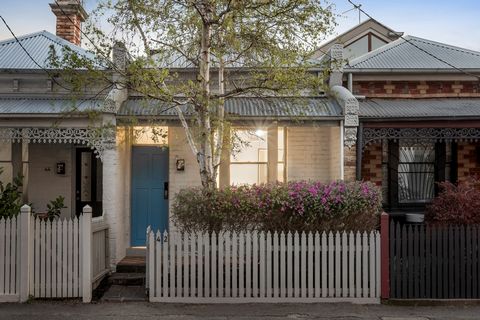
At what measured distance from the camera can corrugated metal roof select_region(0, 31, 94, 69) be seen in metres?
11.5

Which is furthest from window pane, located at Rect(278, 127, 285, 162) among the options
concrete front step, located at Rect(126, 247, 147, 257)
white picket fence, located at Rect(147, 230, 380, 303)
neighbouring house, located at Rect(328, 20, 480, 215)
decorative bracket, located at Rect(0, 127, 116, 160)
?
white picket fence, located at Rect(147, 230, 380, 303)

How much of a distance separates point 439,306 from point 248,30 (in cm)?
506

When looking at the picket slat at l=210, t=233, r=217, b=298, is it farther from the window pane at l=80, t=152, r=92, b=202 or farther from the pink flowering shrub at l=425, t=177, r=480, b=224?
the window pane at l=80, t=152, r=92, b=202

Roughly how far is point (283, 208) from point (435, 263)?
2360 millimetres

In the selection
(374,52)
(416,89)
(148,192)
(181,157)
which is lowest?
(148,192)

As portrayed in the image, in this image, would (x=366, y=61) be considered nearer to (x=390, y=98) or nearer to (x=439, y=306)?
(x=390, y=98)

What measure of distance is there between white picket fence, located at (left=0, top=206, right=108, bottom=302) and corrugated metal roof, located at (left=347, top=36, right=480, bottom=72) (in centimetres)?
680

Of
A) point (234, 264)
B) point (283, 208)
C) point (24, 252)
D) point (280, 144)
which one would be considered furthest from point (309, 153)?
point (24, 252)

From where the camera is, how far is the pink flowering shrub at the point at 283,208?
8.17 metres

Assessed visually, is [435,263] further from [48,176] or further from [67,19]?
[67,19]

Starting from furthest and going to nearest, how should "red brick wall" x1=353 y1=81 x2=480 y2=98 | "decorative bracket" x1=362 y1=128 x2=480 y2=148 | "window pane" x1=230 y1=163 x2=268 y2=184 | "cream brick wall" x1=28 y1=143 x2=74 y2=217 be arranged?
1. "cream brick wall" x1=28 y1=143 x2=74 y2=217
2. "red brick wall" x1=353 y1=81 x2=480 y2=98
3. "window pane" x1=230 y1=163 x2=268 y2=184
4. "decorative bracket" x1=362 y1=128 x2=480 y2=148

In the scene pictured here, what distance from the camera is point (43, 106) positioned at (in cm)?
1034

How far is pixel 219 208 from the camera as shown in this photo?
821 cm

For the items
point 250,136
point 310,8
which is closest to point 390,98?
point 250,136
